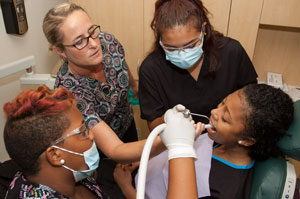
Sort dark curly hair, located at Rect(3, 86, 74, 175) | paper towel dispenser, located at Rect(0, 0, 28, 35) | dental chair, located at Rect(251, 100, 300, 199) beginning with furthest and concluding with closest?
1. paper towel dispenser, located at Rect(0, 0, 28, 35)
2. dental chair, located at Rect(251, 100, 300, 199)
3. dark curly hair, located at Rect(3, 86, 74, 175)

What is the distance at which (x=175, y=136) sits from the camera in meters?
0.96

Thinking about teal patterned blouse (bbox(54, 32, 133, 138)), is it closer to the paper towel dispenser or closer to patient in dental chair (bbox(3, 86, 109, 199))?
patient in dental chair (bbox(3, 86, 109, 199))

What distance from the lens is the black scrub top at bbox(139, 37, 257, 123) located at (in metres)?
1.44

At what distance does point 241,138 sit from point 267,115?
0.52ft

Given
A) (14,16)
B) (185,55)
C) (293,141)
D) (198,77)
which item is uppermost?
(14,16)

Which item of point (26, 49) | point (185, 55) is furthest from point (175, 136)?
point (26, 49)

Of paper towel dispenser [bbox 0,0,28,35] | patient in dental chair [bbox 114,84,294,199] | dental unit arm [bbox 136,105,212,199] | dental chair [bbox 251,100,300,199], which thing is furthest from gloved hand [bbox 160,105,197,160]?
paper towel dispenser [bbox 0,0,28,35]

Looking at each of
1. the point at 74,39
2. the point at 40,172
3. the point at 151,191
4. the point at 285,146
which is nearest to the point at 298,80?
the point at 285,146

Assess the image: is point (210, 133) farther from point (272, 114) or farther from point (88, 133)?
point (88, 133)

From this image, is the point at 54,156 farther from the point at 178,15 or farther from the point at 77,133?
the point at 178,15

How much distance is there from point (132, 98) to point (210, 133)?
2.73 ft

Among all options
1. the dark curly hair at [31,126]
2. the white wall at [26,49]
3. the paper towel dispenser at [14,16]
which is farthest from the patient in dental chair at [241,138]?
the paper towel dispenser at [14,16]

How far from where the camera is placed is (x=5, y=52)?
172 centimetres

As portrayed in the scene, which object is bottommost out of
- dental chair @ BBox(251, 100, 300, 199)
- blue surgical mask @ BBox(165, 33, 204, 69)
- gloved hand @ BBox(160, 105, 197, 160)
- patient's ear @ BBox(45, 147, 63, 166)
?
dental chair @ BBox(251, 100, 300, 199)
